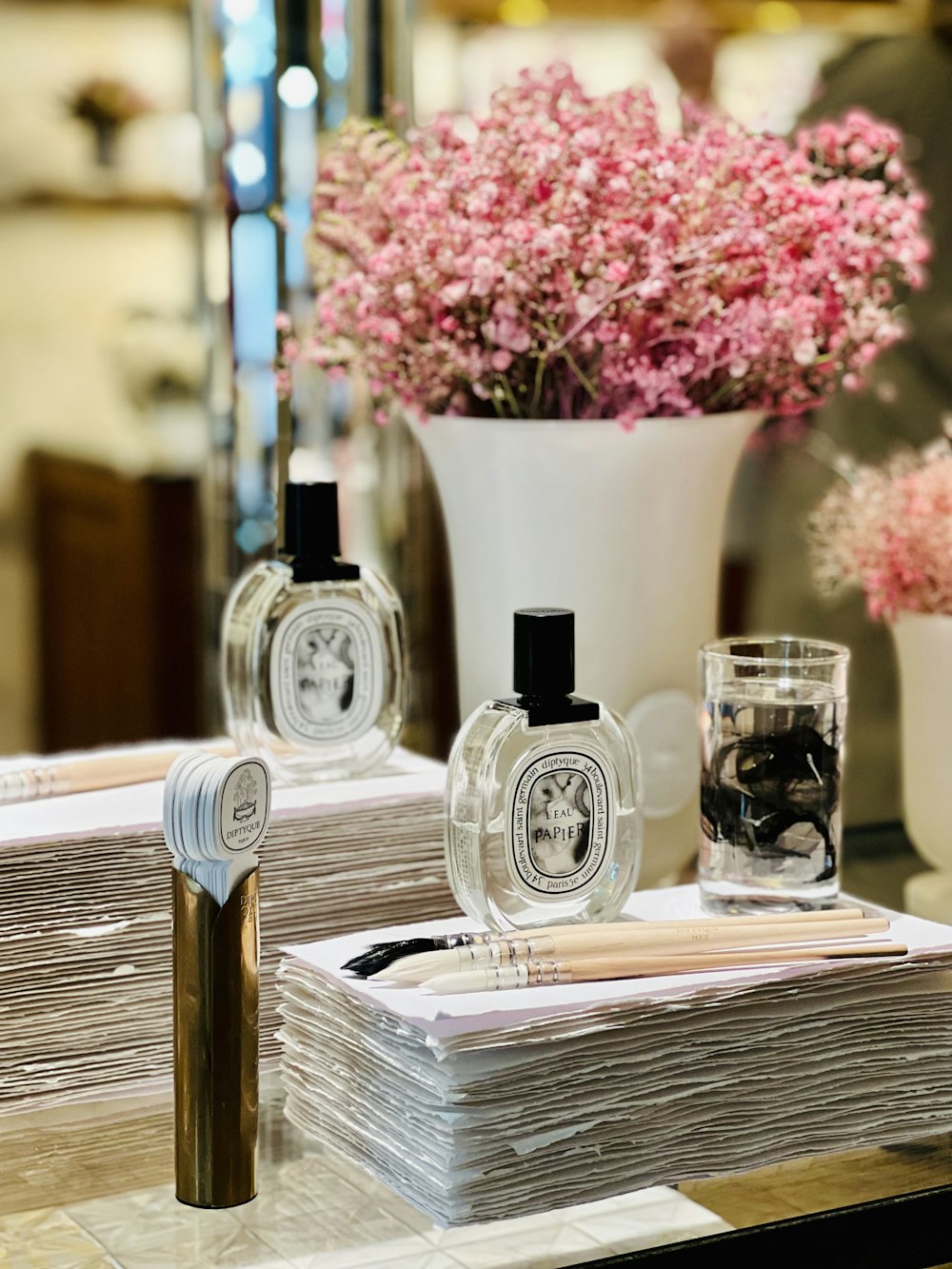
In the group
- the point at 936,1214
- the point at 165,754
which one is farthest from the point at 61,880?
the point at 936,1214

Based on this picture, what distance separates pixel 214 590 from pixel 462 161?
37.7 inches

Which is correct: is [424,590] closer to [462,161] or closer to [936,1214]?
[462,161]

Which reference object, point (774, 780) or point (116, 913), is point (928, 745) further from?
point (116, 913)

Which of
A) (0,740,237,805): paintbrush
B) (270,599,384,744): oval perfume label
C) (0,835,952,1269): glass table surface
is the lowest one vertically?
(0,835,952,1269): glass table surface

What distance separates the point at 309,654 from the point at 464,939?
0.68 ft

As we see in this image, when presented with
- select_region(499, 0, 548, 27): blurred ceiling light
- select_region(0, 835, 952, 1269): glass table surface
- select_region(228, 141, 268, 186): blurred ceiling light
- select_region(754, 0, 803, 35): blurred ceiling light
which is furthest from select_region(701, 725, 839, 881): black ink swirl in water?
select_region(754, 0, 803, 35): blurred ceiling light

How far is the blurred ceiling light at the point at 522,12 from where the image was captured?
1.68 metres

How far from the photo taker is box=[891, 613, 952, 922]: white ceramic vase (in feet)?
2.64

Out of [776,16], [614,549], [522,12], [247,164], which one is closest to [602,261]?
[614,549]

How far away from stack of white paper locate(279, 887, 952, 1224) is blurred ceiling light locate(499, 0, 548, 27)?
50.1 inches

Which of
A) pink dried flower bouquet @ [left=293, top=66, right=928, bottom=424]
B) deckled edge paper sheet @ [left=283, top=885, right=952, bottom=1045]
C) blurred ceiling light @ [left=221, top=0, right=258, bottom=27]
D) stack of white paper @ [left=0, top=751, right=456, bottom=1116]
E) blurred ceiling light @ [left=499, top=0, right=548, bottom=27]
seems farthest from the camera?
blurred ceiling light @ [left=499, top=0, right=548, bottom=27]

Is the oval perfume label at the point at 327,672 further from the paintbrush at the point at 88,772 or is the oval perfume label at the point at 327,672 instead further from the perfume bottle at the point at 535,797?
the perfume bottle at the point at 535,797

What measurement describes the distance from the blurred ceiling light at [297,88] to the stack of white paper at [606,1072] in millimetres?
1149

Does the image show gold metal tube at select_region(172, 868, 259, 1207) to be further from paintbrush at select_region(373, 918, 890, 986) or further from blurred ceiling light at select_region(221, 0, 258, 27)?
blurred ceiling light at select_region(221, 0, 258, 27)
